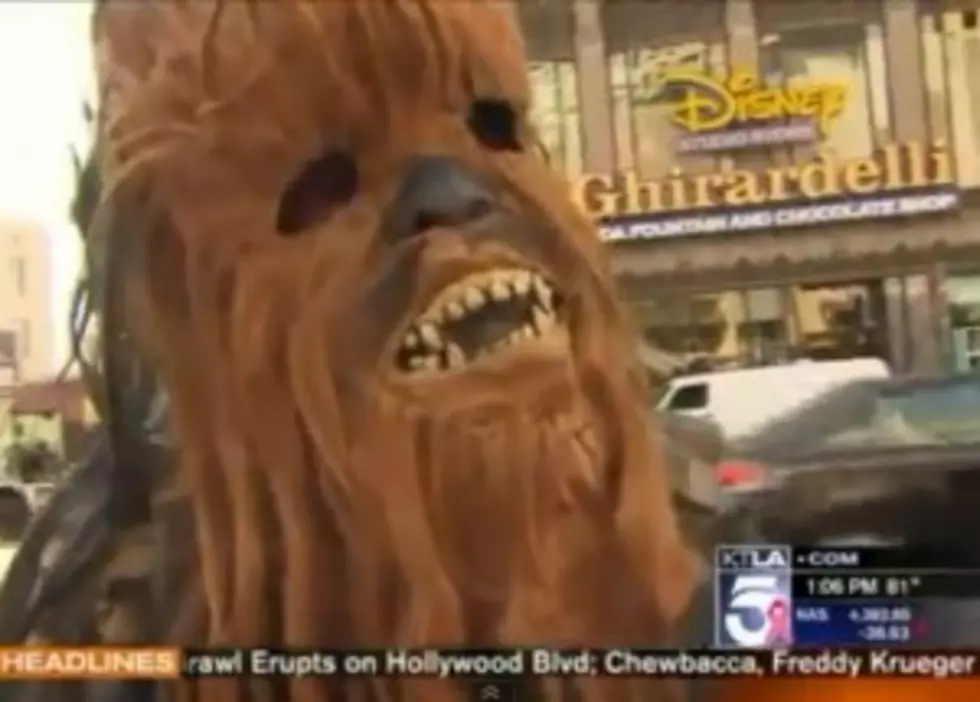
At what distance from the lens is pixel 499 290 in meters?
1.19

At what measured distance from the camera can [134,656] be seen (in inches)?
48.0

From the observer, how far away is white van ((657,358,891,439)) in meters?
1.20

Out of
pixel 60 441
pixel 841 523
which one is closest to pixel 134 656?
pixel 60 441

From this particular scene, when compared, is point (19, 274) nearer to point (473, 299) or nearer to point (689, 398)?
point (473, 299)

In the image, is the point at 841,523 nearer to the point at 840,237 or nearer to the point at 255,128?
the point at 840,237

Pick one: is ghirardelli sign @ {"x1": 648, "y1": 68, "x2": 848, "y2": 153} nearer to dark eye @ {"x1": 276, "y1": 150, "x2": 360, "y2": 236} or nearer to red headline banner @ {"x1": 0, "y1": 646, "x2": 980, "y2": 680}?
dark eye @ {"x1": 276, "y1": 150, "x2": 360, "y2": 236}

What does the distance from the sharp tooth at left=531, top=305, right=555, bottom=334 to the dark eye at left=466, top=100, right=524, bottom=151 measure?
0.13 m

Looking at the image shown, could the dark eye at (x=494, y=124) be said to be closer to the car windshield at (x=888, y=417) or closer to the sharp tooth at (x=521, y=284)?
the sharp tooth at (x=521, y=284)

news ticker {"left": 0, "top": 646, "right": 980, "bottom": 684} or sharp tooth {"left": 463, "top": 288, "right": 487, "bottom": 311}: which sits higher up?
sharp tooth {"left": 463, "top": 288, "right": 487, "bottom": 311}

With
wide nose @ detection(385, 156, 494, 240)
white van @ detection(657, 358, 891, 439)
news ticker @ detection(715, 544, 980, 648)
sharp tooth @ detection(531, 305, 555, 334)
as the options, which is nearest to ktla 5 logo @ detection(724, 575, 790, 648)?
news ticker @ detection(715, 544, 980, 648)

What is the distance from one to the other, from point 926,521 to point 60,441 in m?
0.66

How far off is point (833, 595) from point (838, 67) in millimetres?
396

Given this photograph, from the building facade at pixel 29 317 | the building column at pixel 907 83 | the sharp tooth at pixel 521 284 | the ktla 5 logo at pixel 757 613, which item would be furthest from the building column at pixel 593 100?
the building facade at pixel 29 317

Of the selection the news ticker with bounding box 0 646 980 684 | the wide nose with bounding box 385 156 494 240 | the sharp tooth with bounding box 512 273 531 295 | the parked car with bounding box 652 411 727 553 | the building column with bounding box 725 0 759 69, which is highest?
the building column with bounding box 725 0 759 69
